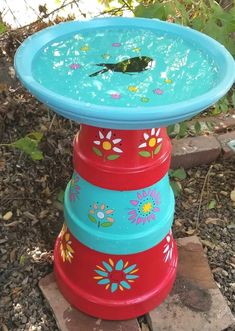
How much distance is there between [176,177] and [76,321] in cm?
93

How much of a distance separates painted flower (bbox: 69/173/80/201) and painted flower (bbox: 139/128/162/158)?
0.27 meters

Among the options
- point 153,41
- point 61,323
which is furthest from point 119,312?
point 153,41

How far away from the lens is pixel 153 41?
1.65m

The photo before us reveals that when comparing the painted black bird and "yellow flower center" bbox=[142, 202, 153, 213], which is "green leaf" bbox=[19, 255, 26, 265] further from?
the painted black bird

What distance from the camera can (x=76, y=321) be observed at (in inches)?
71.1

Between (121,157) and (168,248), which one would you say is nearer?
(121,157)

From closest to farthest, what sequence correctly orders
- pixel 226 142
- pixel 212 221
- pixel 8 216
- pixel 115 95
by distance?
pixel 115 95 < pixel 8 216 < pixel 212 221 < pixel 226 142

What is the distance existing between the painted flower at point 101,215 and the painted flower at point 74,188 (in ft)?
0.29

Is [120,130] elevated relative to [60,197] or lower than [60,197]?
elevated

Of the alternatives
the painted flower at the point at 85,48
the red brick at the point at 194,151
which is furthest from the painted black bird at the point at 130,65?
the red brick at the point at 194,151

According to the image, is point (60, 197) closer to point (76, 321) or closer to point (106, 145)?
point (76, 321)

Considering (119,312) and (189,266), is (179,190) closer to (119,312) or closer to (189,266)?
(189,266)

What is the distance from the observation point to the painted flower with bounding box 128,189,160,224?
1.58 m

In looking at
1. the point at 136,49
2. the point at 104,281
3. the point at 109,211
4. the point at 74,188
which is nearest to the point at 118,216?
the point at 109,211
